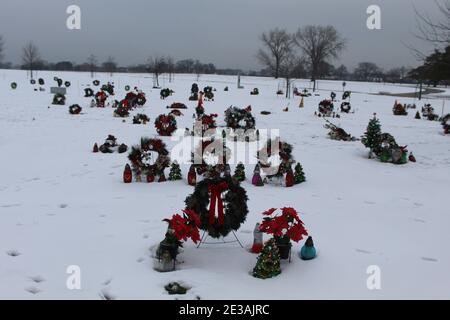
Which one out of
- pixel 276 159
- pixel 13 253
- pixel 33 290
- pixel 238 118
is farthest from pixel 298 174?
pixel 238 118

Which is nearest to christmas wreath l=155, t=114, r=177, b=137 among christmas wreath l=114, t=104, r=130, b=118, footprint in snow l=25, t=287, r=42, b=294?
christmas wreath l=114, t=104, r=130, b=118

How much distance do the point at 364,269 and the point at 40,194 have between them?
6.09m

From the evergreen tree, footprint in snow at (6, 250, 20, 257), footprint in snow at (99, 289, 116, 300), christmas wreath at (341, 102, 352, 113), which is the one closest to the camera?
footprint in snow at (99, 289, 116, 300)

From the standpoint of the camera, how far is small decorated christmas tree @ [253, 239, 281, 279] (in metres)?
4.83

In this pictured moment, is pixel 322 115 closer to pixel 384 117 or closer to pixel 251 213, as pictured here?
pixel 384 117

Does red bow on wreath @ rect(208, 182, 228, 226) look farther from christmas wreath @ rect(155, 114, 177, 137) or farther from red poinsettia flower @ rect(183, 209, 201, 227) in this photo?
christmas wreath @ rect(155, 114, 177, 137)

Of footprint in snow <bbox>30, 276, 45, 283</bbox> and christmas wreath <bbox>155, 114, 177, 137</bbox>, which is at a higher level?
christmas wreath <bbox>155, 114, 177, 137</bbox>

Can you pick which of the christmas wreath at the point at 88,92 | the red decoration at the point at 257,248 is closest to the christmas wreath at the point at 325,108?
the christmas wreath at the point at 88,92

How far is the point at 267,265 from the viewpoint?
4836 mm

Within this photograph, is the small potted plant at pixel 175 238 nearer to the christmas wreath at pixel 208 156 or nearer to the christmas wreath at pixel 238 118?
the christmas wreath at pixel 208 156

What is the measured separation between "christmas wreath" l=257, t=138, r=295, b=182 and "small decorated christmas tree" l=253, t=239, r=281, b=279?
14.0ft

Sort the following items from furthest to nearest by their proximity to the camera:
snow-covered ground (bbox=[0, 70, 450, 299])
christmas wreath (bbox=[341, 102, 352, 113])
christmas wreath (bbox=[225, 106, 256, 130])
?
1. christmas wreath (bbox=[341, 102, 352, 113])
2. christmas wreath (bbox=[225, 106, 256, 130])
3. snow-covered ground (bbox=[0, 70, 450, 299])

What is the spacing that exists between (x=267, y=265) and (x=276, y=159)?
528 centimetres

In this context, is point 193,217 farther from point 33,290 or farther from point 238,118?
point 238,118
